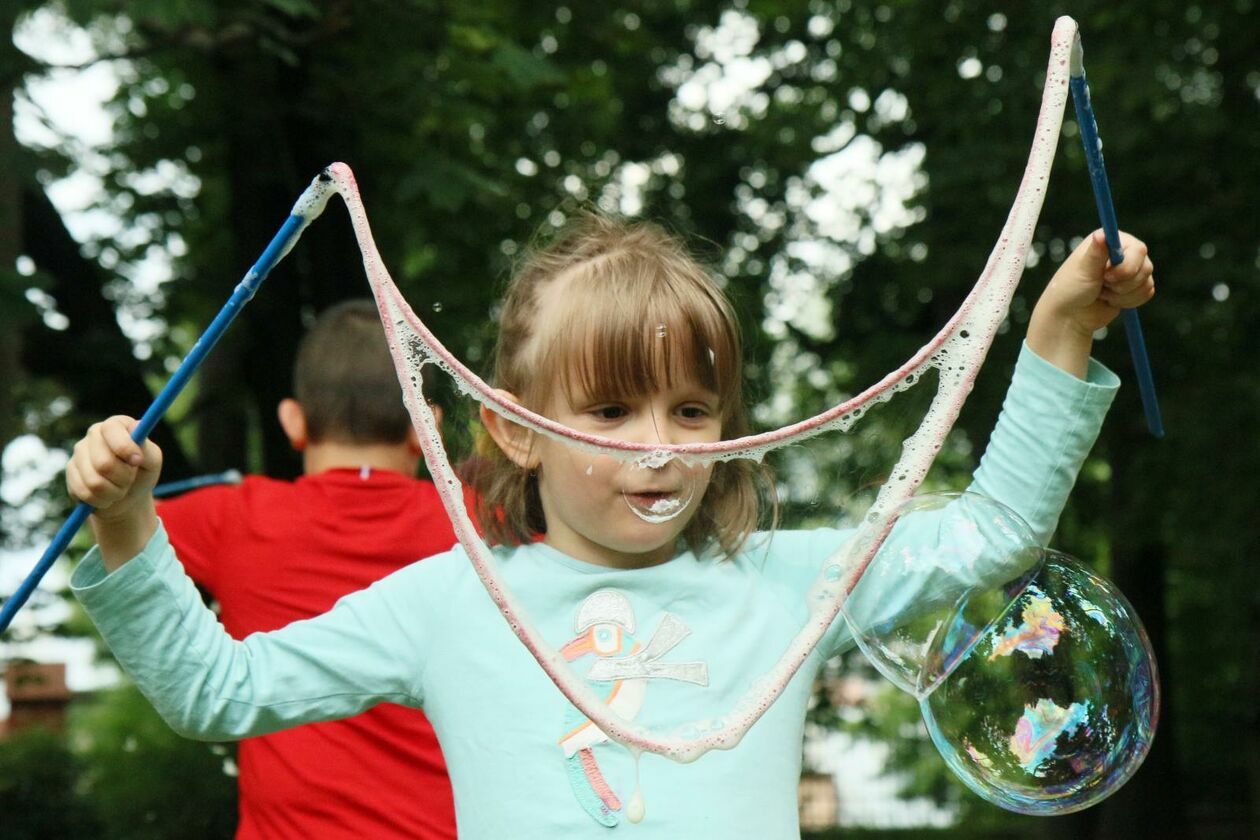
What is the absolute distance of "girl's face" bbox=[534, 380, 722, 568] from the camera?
2172mm

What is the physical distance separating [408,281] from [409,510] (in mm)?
3783

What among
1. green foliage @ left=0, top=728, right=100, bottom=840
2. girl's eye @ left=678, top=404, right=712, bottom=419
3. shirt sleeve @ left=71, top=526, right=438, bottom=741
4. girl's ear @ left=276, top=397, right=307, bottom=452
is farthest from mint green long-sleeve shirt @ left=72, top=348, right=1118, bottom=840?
green foliage @ left=0, top=728, right=100, bottom=840

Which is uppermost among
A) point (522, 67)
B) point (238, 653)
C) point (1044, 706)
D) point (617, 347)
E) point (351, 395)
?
point (522, 67)

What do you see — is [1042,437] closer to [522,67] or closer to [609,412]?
[609,412]

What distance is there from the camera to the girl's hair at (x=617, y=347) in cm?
225

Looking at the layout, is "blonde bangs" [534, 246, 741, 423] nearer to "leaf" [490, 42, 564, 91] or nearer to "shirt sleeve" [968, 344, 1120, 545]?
"shirt sleeve" [968, 344, 1120, 545]

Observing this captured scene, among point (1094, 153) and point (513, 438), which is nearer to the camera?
point (1094, 153)

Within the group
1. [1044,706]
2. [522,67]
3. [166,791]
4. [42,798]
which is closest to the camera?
[1044,706]

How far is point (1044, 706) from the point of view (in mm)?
2422

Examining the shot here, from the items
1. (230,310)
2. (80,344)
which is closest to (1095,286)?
(230,310)

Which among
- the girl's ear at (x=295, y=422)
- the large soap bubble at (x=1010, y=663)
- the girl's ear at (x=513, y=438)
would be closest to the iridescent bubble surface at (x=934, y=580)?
the large soap bubble at (x=1010, y=663)

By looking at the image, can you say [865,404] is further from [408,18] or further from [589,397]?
[408,18]

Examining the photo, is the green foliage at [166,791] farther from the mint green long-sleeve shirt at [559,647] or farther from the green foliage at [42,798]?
the mint green long-sleeve shirt at [559,647]

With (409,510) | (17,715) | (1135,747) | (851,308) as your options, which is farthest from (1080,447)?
(17,715)
